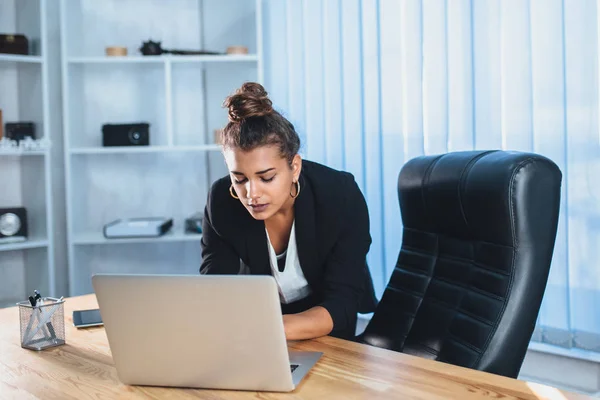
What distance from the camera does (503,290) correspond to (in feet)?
5.10

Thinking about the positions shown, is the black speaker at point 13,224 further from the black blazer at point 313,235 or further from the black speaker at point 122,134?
the black blazer at point 313,235

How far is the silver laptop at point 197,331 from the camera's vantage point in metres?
1.14

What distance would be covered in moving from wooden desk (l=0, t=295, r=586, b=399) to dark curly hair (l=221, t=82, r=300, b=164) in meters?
0.51

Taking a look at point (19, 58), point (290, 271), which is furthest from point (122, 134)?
point (290, 271)

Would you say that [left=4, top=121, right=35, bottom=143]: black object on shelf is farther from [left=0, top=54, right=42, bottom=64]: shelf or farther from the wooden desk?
the wooden desk

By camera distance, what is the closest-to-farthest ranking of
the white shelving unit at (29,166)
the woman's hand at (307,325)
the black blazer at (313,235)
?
the woman's hand at (307,325) → the black blazer at (313,235) → the white shelving unit at (29,166)

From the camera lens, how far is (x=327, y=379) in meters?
1.24

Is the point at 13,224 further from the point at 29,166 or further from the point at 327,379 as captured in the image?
the point at 327,379

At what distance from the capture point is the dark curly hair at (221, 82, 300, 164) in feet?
5.58

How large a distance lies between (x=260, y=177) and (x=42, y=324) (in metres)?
0.61

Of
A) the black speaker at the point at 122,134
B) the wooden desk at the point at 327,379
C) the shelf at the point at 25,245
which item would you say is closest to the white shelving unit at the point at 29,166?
the shelf at the point at 25,245

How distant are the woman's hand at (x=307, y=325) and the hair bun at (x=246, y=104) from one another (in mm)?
521

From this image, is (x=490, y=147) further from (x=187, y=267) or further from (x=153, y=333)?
(x=187, y=267)

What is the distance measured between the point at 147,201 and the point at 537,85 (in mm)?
2127
